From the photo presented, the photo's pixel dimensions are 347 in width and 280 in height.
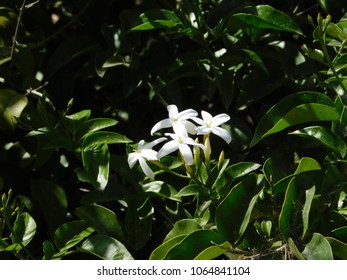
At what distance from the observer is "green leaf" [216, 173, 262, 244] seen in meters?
1.21

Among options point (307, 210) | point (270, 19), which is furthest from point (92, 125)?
point (307, 210)

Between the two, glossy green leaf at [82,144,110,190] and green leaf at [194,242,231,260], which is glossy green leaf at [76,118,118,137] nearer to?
glossy green leaf at [82,144,110,190]

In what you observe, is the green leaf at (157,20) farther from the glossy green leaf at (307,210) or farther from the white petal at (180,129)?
the glossy green leaf at (307,210)

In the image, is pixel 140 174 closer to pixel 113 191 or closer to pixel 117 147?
pixel 113 191

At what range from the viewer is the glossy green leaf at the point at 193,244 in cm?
119

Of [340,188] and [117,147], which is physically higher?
[340,188]

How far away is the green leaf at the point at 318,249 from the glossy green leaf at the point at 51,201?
0.63m

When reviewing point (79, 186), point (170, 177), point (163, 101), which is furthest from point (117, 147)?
point (170, 177)

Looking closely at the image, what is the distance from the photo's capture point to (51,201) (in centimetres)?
161

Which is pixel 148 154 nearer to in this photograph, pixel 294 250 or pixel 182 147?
pixel 182 147

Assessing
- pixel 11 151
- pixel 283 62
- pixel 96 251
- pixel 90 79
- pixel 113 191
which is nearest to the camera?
pixel 96 251

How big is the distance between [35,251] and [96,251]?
0.37 m

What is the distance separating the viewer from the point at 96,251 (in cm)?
131
